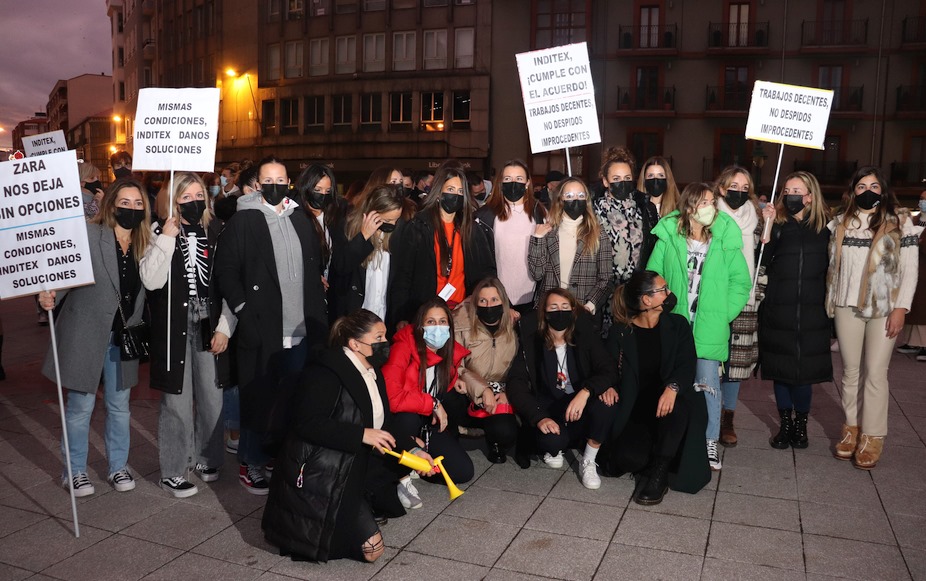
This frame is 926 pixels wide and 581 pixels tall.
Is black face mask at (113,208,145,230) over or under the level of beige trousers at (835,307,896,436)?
over

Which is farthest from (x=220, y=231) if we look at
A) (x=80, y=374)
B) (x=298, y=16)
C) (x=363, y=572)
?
(x=298, y=16)

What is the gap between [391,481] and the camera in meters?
4.95

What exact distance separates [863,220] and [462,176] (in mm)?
3181

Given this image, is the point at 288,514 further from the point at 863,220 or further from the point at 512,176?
the point at 863,220

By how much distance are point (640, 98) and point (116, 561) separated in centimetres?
3579

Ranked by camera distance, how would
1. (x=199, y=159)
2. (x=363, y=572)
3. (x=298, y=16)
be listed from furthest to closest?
(x=298, y=16) → (x=199, y=159) → (x=363, y=572)

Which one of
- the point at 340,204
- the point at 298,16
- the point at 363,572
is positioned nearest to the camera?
the point at 363,572

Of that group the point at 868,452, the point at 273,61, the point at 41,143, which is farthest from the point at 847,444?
the point at 273,61

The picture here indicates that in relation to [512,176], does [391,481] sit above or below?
below

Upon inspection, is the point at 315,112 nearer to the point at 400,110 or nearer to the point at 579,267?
the point at 400,110

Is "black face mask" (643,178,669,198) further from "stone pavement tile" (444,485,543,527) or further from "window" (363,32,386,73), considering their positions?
"window" (363,32,386,73)

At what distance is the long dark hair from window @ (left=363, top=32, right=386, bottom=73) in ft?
116

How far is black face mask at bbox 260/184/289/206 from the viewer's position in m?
5.57

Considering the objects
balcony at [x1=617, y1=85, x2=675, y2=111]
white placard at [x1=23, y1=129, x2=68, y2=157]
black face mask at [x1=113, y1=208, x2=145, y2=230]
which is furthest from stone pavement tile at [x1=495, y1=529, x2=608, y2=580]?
balcony at [x1=617, y1=85, x2=675, y2=111]
